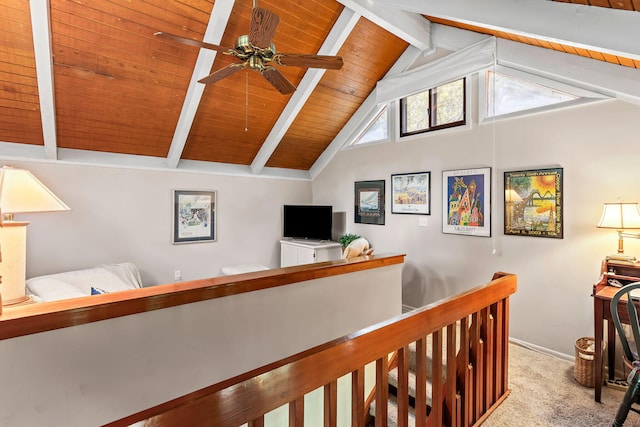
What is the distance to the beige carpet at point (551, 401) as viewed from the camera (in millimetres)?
2033

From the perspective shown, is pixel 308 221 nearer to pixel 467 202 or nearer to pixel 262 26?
pixel 467 202

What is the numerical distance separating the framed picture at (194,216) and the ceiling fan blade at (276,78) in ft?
8.72

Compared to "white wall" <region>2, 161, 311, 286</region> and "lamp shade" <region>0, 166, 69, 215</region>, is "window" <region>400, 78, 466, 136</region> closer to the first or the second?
"white wall" <region>2, 161, 311, 286</region>

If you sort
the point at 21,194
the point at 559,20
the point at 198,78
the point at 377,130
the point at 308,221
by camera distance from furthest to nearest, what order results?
the point at 308,221 → the point at 377,130 → the point at 198,78 → the point at 559,20 → the point at 21,194

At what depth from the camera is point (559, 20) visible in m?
1.97

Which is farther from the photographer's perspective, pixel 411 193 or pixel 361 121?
pixel 361 121

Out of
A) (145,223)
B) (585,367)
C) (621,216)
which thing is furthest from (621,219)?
(145,223)

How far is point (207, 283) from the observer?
Answer: 5.42ft

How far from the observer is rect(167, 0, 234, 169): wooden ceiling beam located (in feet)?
9.25

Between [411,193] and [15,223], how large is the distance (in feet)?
12.4

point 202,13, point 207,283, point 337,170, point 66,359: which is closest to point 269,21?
point 202,13

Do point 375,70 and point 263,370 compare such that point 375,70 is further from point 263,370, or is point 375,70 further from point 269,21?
point 263,370

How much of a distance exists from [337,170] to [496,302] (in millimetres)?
3624

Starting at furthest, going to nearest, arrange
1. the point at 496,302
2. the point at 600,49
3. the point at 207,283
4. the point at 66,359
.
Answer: the point at 496,302, the point at 600,49, the point at 207,283, the point at 66,359
